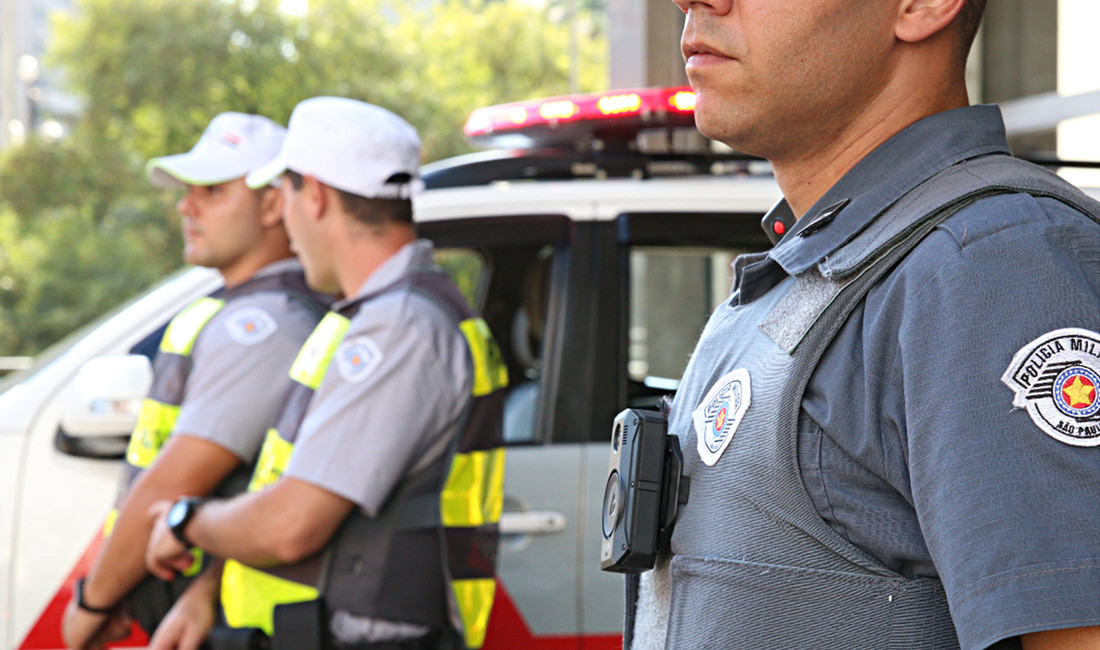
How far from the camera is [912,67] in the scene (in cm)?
103

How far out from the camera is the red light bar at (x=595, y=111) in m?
2.79

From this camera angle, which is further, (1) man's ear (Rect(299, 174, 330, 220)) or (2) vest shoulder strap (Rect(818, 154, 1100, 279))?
(1) man's ear (Rect(299, 174, 330, 220))

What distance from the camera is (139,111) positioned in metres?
17.1

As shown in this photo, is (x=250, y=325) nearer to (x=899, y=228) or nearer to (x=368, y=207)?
(x=368, y=207)

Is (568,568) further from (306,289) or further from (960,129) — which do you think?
(960,129)

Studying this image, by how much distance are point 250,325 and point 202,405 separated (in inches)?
8.5

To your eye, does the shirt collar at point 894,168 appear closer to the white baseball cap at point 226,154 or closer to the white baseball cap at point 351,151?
the white baseball cap at point 351,151

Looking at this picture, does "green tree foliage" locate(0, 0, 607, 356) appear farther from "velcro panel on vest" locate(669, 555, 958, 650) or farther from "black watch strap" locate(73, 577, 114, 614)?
"velcro panel on vest" locate(669, 555, 958, 650)

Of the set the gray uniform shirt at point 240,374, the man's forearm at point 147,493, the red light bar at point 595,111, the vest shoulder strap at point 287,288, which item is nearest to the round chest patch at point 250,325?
the gray uniform shirt at point 240,374

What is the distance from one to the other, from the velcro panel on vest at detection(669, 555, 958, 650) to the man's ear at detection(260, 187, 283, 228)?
225cm

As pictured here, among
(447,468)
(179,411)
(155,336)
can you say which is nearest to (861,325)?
(447,468)

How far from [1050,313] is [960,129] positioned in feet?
0.87

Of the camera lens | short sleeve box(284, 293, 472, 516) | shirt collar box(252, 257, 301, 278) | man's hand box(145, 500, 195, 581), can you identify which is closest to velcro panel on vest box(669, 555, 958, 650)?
the camera lens

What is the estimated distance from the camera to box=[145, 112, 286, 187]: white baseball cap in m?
3.04
